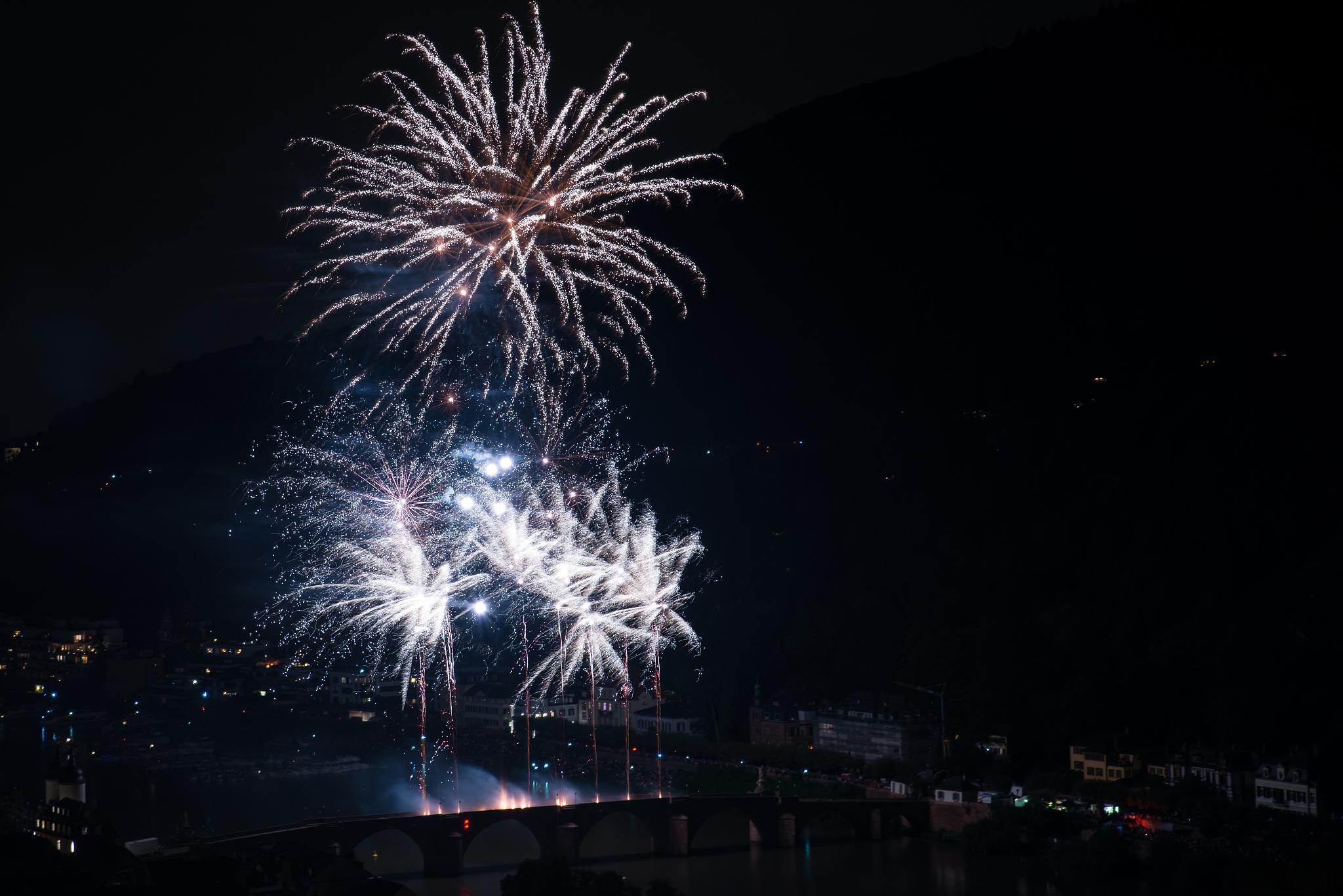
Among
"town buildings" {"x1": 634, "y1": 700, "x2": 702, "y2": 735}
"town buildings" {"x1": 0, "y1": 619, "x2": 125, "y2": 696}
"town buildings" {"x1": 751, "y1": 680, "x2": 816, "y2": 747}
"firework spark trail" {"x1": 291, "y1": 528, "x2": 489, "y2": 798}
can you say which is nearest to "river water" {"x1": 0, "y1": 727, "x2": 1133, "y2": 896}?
"firework spark trail" {"x1": 291, "y1": 528, "x2": 489, "y2": 798}

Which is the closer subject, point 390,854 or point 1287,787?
point 1287,787

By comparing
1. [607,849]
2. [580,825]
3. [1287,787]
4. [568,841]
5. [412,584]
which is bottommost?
[607,849]

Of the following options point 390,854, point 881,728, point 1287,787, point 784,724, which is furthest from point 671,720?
point 1287,787

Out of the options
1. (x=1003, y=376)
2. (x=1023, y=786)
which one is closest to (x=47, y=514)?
(x=1003, y=376)

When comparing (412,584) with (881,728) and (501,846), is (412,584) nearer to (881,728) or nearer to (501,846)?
(501,846)

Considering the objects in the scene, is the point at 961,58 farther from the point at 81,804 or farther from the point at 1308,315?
the point at 81,804
